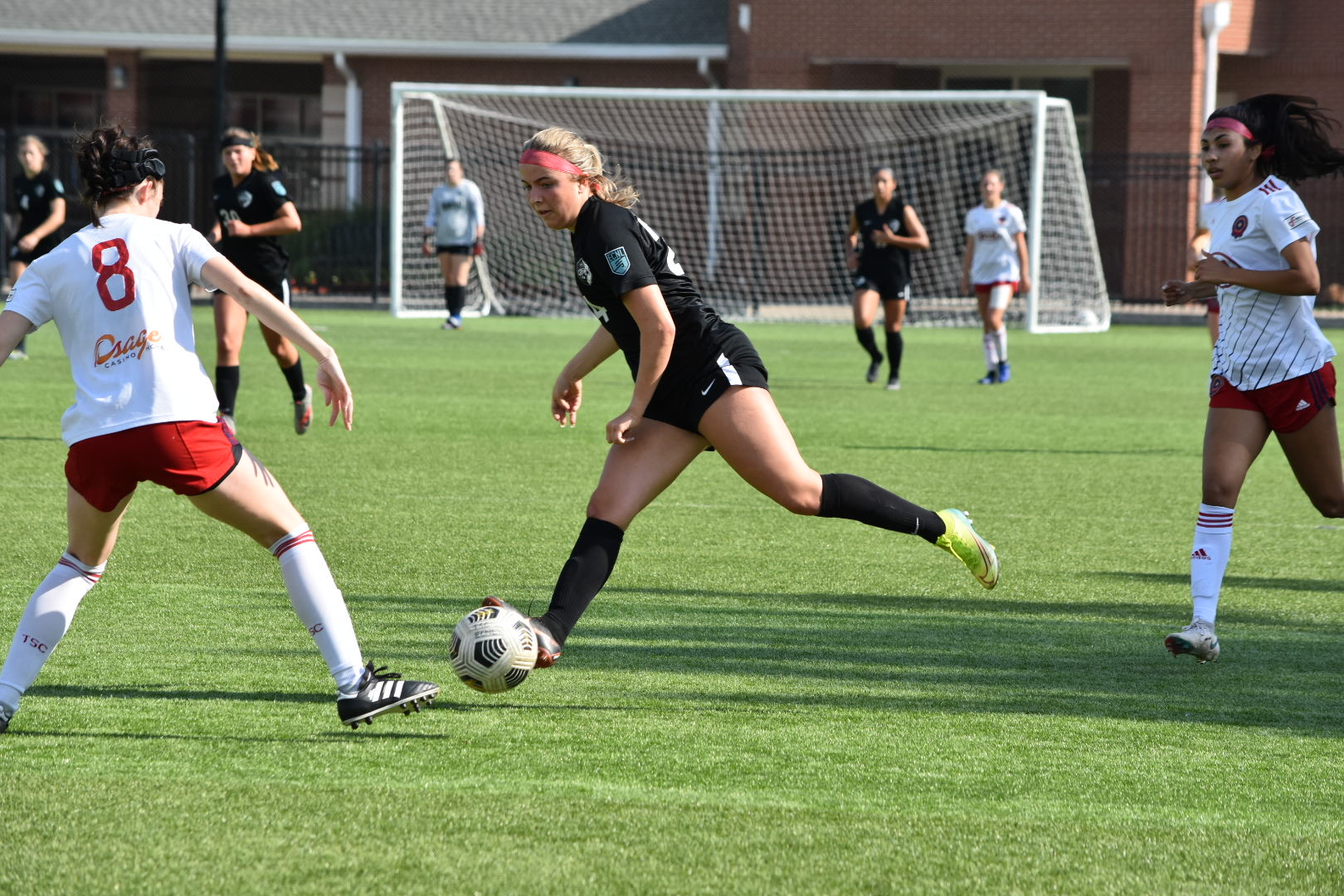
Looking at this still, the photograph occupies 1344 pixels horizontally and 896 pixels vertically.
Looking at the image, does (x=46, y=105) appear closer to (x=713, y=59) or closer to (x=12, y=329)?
(x=713, y=59)

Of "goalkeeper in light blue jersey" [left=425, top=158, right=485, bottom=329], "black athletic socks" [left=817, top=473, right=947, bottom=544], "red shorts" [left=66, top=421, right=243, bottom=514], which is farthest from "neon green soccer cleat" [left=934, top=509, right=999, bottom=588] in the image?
"goalkeeper in light blue jersey" [left=425, top=158, right=485, bottom=329]

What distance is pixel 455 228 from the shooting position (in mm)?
23031

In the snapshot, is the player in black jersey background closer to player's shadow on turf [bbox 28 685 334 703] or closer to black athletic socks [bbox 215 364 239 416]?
black athletic socks [bbox 215 364 239 416]

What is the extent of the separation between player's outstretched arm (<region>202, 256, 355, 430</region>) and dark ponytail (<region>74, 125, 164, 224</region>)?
0.32 meters

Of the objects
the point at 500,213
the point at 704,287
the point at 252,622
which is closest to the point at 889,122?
the point at 704,287

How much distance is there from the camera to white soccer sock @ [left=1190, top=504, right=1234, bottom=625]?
5.86 meters

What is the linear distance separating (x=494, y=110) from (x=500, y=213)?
9.36ft

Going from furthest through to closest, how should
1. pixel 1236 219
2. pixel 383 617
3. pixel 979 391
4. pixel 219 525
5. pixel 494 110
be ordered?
pixel 494 110 → pixel 979 391 → pixel 219 525 → pixel 383 617 → pixel 1236 219

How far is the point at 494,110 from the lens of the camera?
99.5 feet

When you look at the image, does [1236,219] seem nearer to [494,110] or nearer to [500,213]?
[500,213]

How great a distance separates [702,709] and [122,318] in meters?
2.05

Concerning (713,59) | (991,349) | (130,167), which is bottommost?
(991,349)

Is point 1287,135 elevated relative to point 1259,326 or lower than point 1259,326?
elevated

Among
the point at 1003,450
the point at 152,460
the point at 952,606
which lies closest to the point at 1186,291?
the point at 952,606
